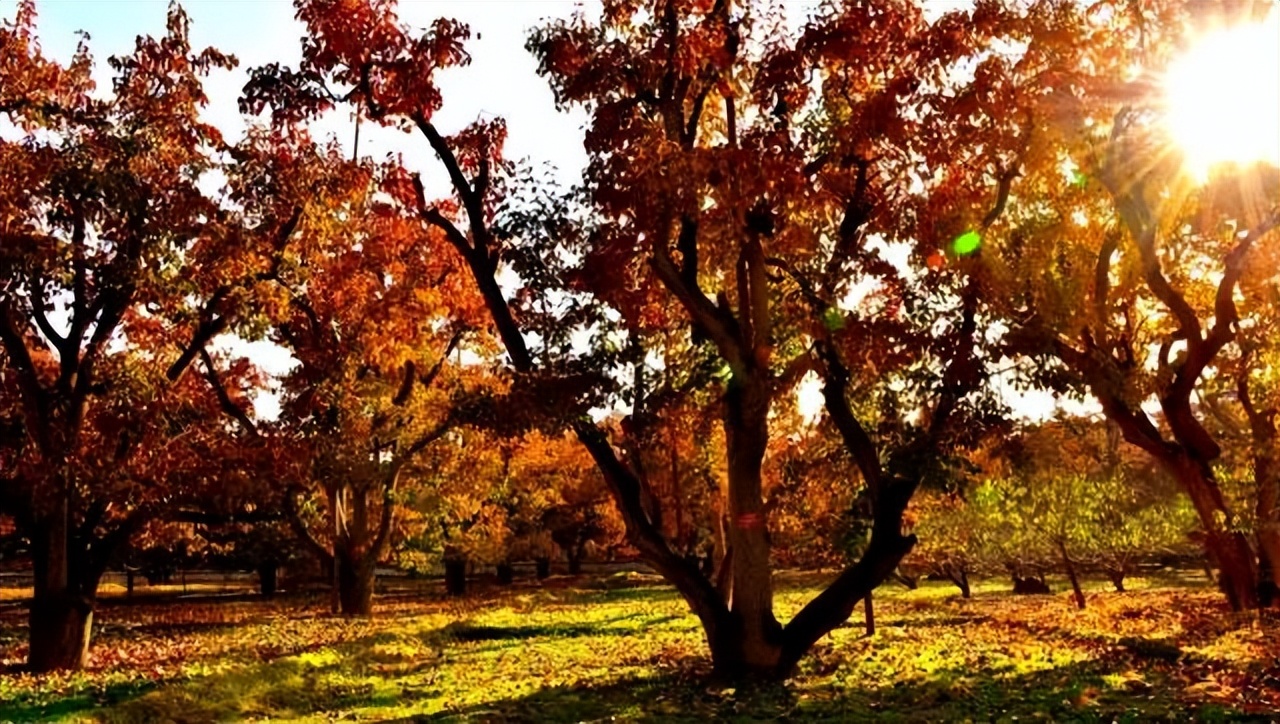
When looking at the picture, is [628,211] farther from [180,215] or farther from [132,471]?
[132,471]

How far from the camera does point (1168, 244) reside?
2203 cm

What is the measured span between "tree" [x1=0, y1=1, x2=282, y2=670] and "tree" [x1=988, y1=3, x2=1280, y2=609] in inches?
605

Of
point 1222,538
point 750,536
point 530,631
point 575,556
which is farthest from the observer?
point 575,556

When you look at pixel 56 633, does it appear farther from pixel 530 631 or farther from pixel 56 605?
pixel 530 631

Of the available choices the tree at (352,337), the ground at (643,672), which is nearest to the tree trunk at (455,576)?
the tree at (352,337)

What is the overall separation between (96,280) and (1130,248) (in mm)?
20738

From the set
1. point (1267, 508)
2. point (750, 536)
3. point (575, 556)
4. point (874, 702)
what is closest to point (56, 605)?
point (750, 536)

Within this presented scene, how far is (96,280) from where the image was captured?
19844 millimetres

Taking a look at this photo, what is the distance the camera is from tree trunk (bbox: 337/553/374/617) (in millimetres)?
36531

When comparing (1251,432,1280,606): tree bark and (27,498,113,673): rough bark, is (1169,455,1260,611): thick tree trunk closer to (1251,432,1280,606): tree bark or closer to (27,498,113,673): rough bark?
(1251,432,1280,606): tree bark

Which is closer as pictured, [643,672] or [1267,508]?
[643,672]

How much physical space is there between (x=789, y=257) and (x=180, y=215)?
1152 cm

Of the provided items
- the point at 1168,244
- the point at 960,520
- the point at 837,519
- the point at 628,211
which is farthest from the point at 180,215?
the point at 960,520

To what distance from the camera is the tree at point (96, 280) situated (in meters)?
18.4
